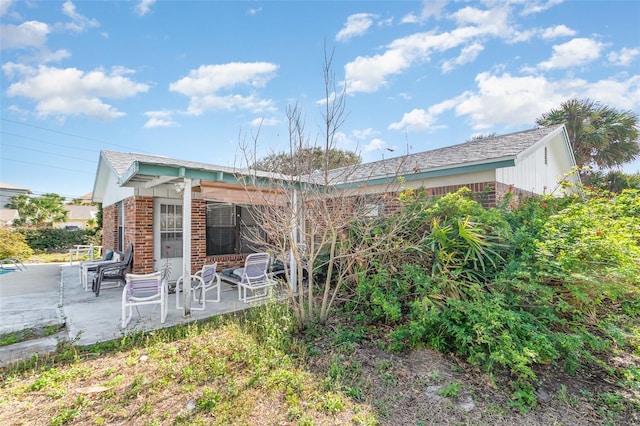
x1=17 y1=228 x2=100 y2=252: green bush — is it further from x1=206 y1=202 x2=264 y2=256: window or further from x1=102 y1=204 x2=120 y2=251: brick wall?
x1=206 y1=202 x2=264 y2=256: window

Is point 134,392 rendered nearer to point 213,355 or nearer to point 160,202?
point 213,355

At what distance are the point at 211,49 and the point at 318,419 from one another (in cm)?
1175

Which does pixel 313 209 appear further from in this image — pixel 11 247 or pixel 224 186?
pixel 11 247

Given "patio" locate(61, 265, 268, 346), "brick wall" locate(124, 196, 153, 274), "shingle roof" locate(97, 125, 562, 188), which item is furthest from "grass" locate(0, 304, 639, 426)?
"brick wall" locate(124, 196, 153, 274)

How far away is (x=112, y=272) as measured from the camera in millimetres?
8398

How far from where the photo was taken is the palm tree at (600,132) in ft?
49.6

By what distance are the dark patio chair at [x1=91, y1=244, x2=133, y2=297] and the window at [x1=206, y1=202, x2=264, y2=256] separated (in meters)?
2.26

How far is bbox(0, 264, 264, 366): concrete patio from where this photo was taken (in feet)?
16.0

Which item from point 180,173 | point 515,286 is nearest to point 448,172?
point 515,286

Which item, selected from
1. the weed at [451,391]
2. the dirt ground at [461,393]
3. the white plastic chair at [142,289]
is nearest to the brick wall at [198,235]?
the white plastic chair at [142,289]

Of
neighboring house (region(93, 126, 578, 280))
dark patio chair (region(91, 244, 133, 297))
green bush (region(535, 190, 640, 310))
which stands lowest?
dark patio chair (region(91, 244, 133, 297))

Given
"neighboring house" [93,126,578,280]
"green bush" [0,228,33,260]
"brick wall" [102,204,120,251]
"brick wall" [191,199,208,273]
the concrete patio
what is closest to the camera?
the concrete patio

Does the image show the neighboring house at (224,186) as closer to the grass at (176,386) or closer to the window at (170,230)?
the window at (170,230)

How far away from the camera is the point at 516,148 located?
7.59m
